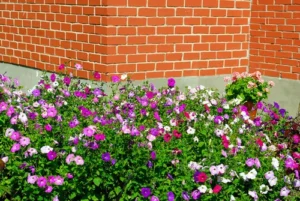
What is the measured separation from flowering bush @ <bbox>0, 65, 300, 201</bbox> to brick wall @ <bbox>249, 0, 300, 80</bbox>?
287cm

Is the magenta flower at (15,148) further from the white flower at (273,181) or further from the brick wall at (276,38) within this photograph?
the brick wall at (276,38)

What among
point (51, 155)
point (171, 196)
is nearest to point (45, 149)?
point (51, 155)

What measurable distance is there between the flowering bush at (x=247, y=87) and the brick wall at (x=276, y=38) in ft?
1.86

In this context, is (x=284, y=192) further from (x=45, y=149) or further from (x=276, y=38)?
(x=276, y=38)

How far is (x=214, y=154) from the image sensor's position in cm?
400

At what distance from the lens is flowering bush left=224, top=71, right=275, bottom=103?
6859 mm

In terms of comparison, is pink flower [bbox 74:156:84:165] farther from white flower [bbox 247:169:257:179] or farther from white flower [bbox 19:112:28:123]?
white flower [bbox 247:169:257:179]

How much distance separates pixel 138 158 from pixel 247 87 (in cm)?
321

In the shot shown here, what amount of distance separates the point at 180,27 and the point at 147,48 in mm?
513

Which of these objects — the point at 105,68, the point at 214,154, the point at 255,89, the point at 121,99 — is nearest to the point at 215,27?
the point at 255,89

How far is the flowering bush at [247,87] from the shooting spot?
22.5 ft

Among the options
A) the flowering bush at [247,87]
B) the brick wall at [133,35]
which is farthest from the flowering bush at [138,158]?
the flowering bush at [247,87]

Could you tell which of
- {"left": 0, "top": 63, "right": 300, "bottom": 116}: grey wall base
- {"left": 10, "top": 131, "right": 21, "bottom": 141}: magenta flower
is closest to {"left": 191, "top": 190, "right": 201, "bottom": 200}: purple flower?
{"left": 10, "top": 131, "right": 21, "bottom": 141}: magenta flower

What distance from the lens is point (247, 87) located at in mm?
6848
